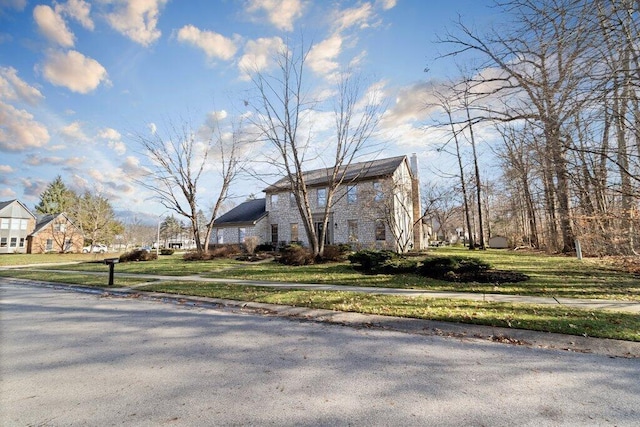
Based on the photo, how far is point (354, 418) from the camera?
238 centimetres

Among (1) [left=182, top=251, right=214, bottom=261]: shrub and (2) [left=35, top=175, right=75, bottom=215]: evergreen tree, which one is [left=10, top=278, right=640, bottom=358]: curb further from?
(2) [left=35, top=175, right=75, bottom=215]: evergreen tree

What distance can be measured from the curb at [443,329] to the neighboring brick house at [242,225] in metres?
19.2

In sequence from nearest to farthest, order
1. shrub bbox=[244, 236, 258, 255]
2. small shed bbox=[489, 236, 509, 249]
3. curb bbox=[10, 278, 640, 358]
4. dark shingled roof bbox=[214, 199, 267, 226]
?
curb bbox=[10, 278, 640, 358], shrub bbox=[244, 236, 258, 255], dark shingled roof bbox=[214, 199, 267, 226], small shed bbox=[489, 236, 509, 249]

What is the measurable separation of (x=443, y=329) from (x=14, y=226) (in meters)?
61.9

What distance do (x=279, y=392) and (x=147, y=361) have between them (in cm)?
195

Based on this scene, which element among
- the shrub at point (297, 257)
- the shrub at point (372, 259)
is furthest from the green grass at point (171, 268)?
the shrub at point (372, 259)

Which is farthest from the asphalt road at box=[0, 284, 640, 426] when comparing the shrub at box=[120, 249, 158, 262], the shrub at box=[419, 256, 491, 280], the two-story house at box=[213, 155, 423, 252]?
the shrub at box=[120, 249, 158, 262]

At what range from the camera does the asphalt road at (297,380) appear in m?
2.44

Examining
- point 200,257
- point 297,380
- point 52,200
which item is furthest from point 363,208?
point 52,200

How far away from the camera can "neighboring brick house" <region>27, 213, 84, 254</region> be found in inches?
1762

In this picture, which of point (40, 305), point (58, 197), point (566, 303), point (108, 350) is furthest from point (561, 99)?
point (58, 197)

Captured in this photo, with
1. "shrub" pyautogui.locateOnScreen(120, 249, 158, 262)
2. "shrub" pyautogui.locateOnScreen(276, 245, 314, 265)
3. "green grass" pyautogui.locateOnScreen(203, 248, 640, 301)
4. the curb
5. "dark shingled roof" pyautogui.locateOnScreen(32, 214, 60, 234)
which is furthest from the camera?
"dark shingled roof" pyautogui.locateOnScreen(32, 214, 60, 234)

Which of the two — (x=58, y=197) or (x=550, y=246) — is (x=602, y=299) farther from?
(x=58, y=197)

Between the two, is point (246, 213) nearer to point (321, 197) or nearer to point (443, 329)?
point (321, 197)
